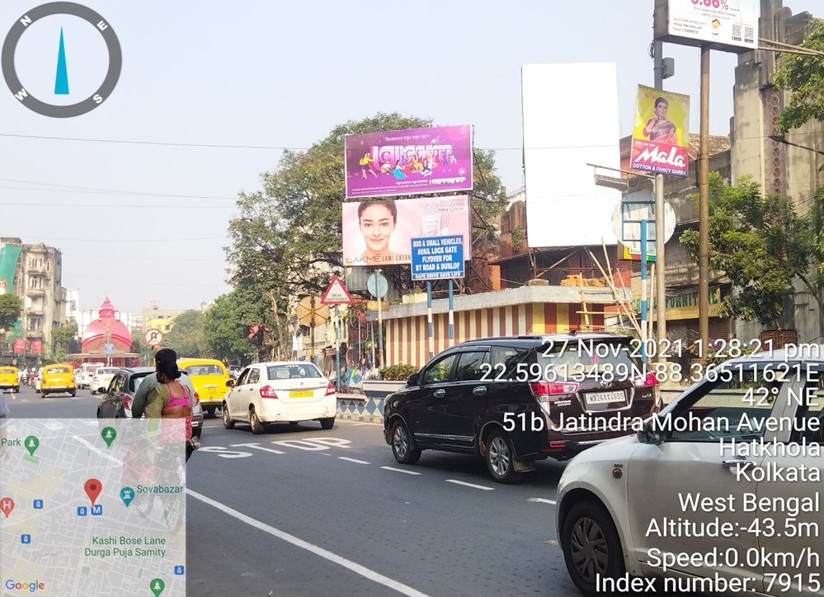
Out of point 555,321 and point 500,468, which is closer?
point 500,468

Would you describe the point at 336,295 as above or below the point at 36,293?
below

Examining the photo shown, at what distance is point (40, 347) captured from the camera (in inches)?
4963

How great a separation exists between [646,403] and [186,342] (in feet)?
484

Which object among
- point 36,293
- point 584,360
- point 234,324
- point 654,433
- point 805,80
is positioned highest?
point 36,293

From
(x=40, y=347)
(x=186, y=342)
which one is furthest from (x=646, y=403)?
(x=186, y=342)

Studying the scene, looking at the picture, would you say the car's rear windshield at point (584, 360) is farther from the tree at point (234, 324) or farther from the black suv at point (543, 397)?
the tree at point (234, 324)

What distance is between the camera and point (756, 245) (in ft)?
76.4

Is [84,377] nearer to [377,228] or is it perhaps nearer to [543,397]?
[377,228]

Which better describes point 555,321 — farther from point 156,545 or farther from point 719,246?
point 156,545

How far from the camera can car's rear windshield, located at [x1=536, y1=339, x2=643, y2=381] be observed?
1078 cm

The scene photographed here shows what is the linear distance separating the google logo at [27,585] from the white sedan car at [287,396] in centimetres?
1327

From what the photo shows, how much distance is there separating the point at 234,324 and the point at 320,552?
77205 mm

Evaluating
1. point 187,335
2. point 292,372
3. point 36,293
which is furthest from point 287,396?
point 187,335

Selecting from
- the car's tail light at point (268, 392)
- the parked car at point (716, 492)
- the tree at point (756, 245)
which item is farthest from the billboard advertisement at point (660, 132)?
the parked car at point (716, 492)
